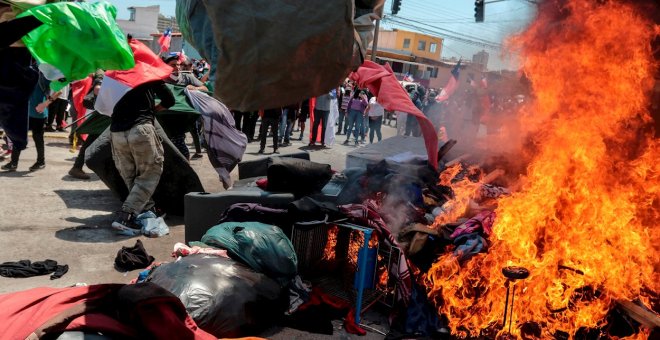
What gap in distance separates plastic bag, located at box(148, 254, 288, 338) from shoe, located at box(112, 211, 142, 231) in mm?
2078

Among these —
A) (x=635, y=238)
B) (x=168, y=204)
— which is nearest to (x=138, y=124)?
(x=168, y=204)

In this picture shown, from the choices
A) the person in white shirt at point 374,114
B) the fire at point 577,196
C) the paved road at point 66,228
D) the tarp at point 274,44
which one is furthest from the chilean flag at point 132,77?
the person in white shirt at point 374,114

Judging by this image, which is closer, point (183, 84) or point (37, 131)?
point (37, 131)

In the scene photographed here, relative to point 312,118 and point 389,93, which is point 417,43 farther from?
point 389,93

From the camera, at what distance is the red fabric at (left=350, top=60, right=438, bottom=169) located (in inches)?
173

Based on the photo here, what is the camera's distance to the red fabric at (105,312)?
2.63 m

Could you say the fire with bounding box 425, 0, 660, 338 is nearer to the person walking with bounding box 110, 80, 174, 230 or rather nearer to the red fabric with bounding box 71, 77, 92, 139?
the person walking with bounding box 110, 80, 174, 230

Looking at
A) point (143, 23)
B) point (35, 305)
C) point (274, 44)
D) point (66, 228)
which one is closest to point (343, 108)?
point (66, 228)

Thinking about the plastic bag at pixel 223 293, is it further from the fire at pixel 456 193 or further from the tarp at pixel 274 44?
the tarp at pixel 274 44

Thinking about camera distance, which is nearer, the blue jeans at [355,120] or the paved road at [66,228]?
the paved road at [66,228]

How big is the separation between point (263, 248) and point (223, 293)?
57 cm

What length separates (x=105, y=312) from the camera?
2.87 m

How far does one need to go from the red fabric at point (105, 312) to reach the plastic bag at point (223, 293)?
759mm

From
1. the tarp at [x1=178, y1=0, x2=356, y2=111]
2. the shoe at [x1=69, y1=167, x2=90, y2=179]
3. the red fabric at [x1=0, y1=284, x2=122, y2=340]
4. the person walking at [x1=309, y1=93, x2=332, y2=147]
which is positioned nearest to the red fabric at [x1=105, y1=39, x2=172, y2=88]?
the shoe at [x1=69, y1=167, x2=90, y2=179]
